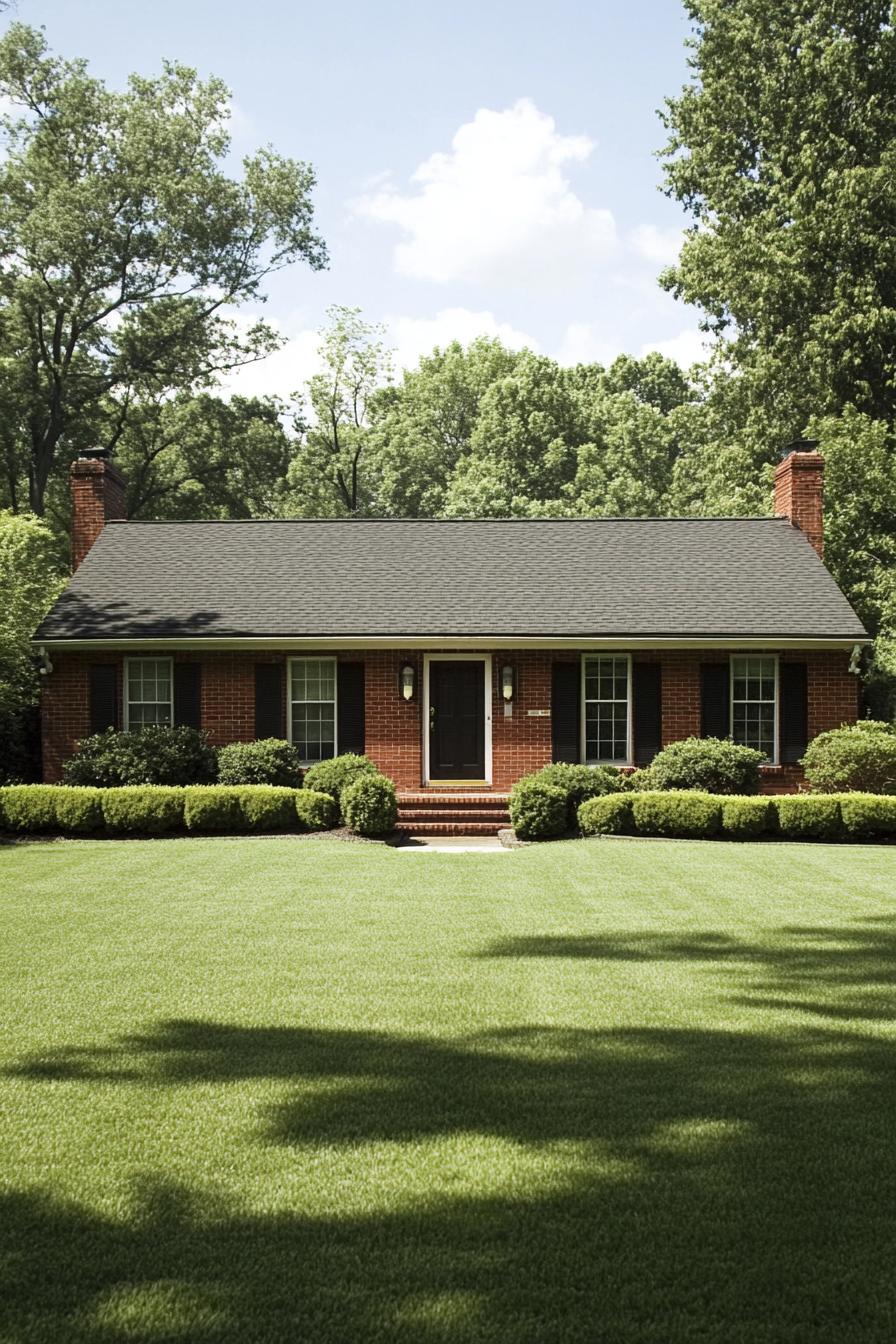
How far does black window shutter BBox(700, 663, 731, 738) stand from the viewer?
20016 mm

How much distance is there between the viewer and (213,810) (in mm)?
16703

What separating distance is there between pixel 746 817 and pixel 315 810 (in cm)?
613

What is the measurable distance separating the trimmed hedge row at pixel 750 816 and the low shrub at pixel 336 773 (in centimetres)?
398

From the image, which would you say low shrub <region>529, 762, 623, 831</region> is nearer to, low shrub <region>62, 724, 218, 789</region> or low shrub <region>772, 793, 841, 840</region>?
low shrub <region>772, 793, 841, 840</region>

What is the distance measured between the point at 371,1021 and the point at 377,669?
1386 centimetres

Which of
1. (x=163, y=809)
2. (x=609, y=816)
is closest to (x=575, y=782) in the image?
(x=609, y=816)

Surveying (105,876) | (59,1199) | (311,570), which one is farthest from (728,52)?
(59,1199)

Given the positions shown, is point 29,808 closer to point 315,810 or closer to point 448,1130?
point 315,810

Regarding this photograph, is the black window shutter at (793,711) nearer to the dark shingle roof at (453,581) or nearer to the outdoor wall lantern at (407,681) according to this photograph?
the dark shingle roof at (453,581)

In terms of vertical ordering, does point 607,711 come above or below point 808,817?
above

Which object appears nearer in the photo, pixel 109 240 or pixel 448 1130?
pixel 448 1130

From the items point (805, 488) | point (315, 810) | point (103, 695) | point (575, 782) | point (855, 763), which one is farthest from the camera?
point (805, 488)

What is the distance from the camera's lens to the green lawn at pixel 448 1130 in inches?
135

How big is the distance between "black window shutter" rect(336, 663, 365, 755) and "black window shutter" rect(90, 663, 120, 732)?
3.94m
